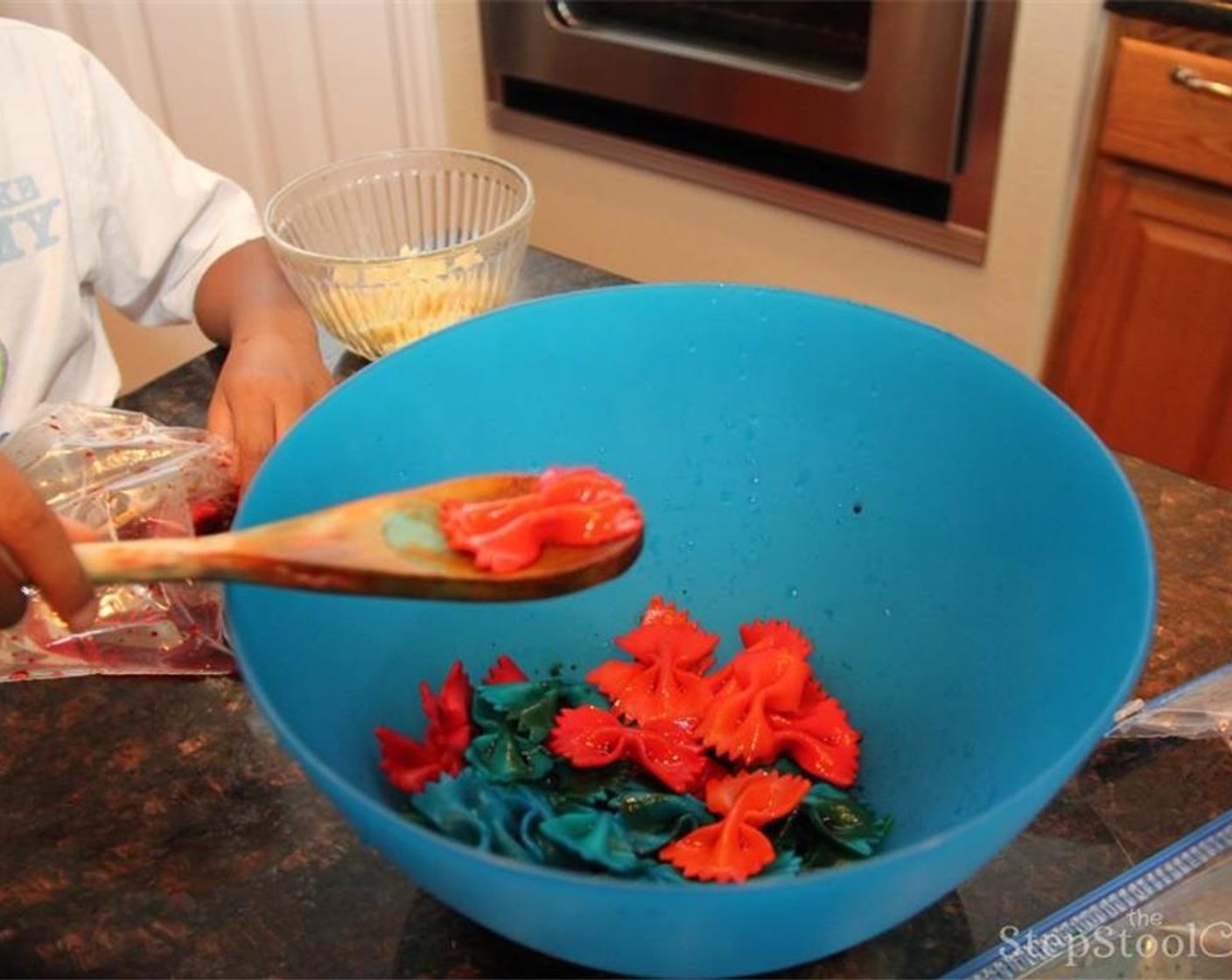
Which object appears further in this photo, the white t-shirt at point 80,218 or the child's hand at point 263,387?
the white t-shirt at point 80,218

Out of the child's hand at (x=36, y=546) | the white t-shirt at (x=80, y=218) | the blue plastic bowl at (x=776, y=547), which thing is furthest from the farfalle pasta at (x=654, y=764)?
the white t-shirt at (x=80, y=218)

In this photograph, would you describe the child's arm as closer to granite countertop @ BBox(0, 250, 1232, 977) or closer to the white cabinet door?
granite countertop @ BBox(0, 250, 1232, 977)

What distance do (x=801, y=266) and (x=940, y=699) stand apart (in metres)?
1.25

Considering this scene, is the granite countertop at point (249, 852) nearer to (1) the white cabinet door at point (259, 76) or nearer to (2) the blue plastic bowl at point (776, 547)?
(2) the blue plastic bowl at point (776, 547)

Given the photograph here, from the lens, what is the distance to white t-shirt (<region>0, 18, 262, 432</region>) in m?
0.98

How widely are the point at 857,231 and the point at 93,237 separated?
3.42 ft

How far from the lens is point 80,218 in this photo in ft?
3.32

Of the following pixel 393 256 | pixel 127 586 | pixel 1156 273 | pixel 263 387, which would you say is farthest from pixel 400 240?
pixel 1156 273

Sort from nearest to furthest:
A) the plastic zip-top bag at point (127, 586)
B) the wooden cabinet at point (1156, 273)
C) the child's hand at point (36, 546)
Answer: the child's hand at point (36, 546), the plastic zip-top bag at point (127, 586), the wooden cabinet at point (1156, 273)

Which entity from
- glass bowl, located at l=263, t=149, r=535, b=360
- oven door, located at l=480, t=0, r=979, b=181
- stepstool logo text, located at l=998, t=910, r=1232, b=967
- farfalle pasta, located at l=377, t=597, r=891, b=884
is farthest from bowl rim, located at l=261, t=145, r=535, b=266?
oven door, located at l=480, t=0, r=979, b=181

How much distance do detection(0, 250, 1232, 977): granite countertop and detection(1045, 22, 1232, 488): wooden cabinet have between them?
0.88 metres

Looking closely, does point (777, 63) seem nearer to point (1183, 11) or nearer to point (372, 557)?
point (1183, 11)

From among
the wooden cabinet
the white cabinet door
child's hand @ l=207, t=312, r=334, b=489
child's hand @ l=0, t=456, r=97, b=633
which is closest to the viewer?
child's hand @ l=0, t=456, r=97, b=633

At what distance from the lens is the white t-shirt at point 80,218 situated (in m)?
0.98
